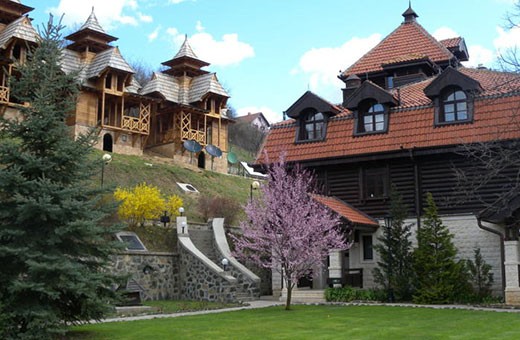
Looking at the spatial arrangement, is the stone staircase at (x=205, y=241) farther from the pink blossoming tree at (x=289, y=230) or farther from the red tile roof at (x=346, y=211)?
the pink blossoming tree at (x=289, y=230)

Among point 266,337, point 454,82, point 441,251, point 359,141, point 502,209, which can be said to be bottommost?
point 266,337

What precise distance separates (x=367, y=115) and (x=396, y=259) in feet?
19.4

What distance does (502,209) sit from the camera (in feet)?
62.0

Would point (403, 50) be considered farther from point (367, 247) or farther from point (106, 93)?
point (106, 93)

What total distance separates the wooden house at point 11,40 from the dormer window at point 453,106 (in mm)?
24963

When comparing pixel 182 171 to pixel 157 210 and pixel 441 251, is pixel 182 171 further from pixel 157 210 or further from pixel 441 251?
pixel 441 251

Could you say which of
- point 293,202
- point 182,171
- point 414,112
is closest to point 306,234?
point 293,202

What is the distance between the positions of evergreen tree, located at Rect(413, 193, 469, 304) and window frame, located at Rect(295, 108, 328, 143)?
5958 mm

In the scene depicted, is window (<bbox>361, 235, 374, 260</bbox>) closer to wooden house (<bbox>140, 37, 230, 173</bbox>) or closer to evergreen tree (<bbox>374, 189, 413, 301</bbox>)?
evergreen tree (<bbox>374, 189, 413, 301</bbox>)

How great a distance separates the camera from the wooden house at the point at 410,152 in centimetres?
2064

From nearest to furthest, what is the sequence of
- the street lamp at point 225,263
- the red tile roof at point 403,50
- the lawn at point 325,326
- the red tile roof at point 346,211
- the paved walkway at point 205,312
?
the lawn at point 325,326, the paved walkway at point 205,312, the red tile roof at point 346,211, the street lamp at point 225,263, the red tile roof at point 403,50

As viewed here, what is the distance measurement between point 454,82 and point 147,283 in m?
12.9

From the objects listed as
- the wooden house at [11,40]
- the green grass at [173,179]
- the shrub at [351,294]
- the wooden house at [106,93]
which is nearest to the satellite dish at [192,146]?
the green grass at [173,179]

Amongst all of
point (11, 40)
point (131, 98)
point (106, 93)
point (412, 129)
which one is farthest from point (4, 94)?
point (412, 129)
